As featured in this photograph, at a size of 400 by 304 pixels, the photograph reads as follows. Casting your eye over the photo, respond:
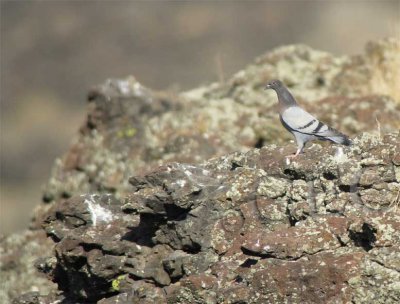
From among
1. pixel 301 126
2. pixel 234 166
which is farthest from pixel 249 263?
pixel 301 126

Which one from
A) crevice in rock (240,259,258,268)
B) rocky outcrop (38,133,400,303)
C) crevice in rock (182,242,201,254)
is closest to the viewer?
rocky outcrop (38,133,400,303)

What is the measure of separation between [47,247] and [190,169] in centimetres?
437

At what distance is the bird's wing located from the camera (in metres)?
12.4

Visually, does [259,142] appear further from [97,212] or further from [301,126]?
[97,212]

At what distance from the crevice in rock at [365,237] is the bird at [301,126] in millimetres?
1348

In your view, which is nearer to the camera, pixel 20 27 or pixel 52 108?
pixel 52 108

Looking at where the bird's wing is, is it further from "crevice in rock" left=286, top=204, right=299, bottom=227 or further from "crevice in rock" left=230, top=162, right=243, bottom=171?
"crevice in rock" left=286, top=204, right=299, bottom=227

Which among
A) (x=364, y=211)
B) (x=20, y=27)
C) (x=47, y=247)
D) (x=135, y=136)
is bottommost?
(x=364, y=211)

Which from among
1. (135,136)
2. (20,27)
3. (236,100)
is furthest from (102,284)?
(20,27)

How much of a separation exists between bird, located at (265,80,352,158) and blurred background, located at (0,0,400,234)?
39458mm

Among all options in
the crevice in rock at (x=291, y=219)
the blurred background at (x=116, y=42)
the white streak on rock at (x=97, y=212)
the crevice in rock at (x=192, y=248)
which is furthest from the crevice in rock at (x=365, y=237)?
the blurred background at (x=116, y=42)

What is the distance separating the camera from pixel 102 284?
37.7 feet

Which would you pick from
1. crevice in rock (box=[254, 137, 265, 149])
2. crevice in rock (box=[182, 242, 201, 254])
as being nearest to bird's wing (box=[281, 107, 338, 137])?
crevice in rock (box=[182, 242, 201, 254])

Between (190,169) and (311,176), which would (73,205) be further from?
(311,176)
